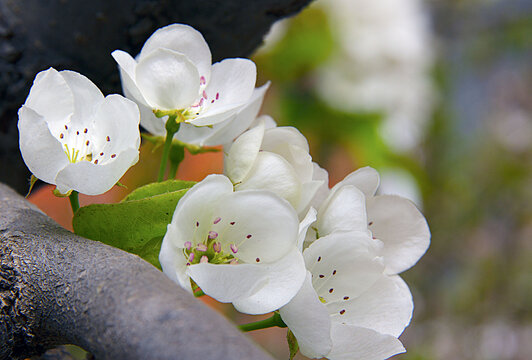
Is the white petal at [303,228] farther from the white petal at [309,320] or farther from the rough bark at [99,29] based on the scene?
the rough bark at [99,29]

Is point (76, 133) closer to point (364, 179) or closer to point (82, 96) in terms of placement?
point (82, 96)

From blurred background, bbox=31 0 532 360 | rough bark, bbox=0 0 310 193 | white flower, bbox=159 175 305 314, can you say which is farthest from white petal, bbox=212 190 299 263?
blurred background, bbox=31 0 532 360

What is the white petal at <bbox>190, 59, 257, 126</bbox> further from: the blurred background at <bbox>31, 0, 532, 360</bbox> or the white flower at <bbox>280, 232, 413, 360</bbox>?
the blurred background at <bbox>31, 0, 532, 360</bbox>

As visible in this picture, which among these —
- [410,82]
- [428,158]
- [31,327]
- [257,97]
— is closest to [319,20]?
[410,82]

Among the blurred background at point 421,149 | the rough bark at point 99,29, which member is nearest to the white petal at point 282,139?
the rough bark at point 99,29

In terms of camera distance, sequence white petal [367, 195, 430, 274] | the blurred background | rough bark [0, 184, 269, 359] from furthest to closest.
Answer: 1. the blurred background
2. white petal [367, 195, 430, 274]
3. rough bark [0, 184, 269, 359]

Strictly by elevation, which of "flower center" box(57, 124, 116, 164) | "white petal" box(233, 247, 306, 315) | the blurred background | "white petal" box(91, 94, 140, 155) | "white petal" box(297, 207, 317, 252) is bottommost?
the blurred background
